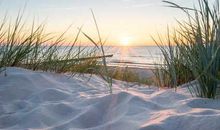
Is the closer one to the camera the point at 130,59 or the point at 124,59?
the point at 124,59

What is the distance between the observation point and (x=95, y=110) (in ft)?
6.28

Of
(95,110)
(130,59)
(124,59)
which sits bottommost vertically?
(95,110)

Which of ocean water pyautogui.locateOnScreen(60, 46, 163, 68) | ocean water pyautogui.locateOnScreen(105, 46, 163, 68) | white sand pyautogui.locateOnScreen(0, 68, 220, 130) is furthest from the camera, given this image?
ocean water pyautogui.locateOnScreen(105, 46, 163, 68)

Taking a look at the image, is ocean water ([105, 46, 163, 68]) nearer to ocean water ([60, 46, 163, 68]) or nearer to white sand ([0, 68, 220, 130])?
ocean water ([60, 46, 163, 68])

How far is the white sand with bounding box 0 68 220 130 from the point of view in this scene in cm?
157

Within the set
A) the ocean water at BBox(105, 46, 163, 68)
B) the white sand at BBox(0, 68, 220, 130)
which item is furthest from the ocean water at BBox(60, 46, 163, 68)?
the white sand at BBox(0, 68, 220, 130)

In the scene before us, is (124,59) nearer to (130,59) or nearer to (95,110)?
(130,59)

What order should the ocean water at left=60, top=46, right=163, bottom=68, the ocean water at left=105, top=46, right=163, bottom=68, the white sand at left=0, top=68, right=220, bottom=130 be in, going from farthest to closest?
the ocean water at left=105, top=46, right=163, bottom=68
the ocean water at left=60, top=46, right=163, bottom=68
the white sand at left=0, top=68, right=220, bottom=130

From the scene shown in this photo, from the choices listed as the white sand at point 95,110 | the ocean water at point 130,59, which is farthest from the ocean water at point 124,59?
the white sand at point 95,110

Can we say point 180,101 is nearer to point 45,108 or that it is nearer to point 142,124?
point 142,124

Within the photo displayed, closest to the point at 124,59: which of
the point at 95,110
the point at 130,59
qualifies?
the point at 130,59

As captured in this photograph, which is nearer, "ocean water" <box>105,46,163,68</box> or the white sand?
the white sand

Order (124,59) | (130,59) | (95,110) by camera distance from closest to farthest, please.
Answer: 1. (95,110)
2. (124,59)
3. (130,59)

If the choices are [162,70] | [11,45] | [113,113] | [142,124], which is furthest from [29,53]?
[142,124]
